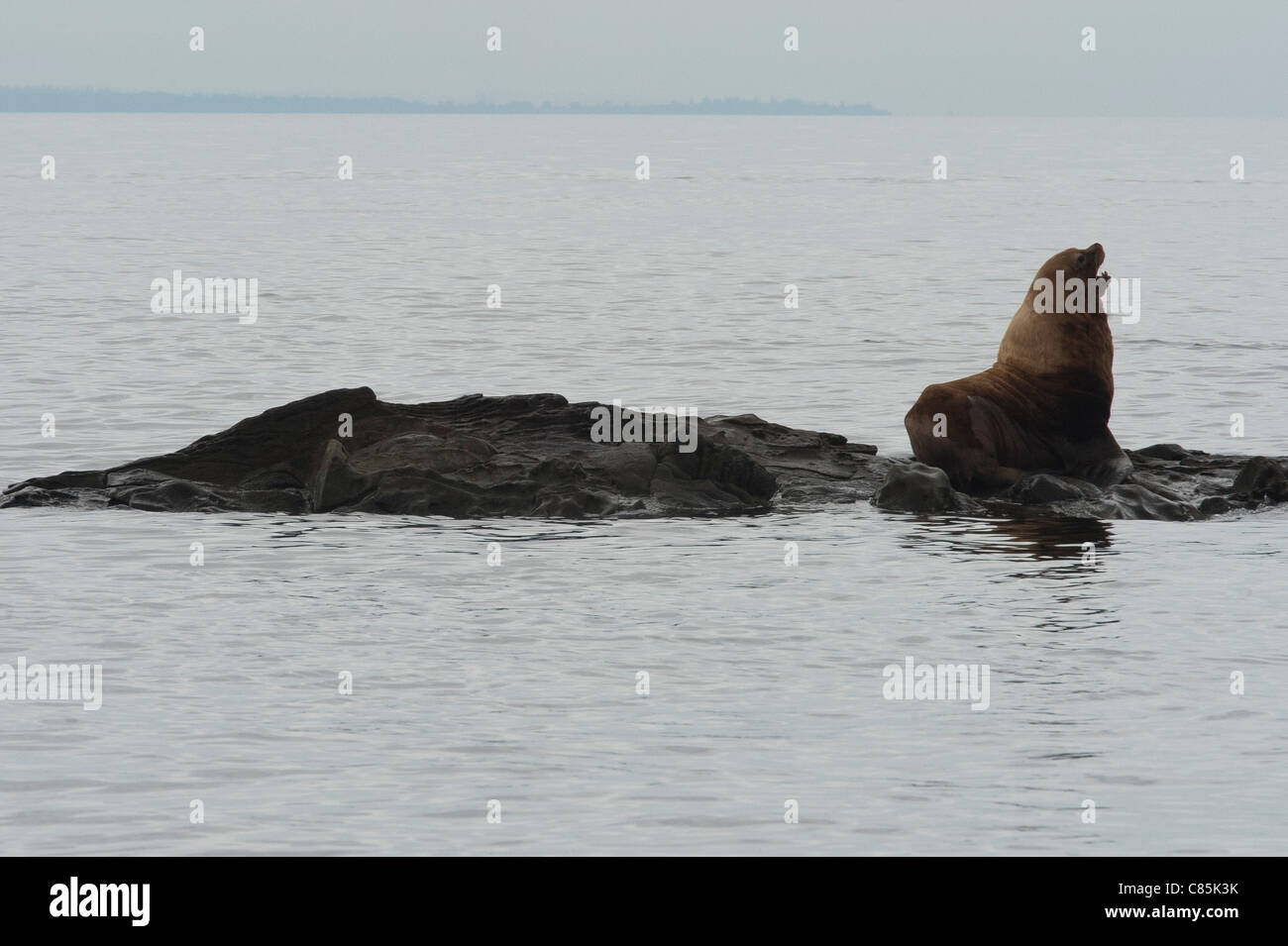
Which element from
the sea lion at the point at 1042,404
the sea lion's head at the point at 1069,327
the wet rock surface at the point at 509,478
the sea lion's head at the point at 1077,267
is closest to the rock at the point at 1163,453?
the wet rock surface at the point at 509,478

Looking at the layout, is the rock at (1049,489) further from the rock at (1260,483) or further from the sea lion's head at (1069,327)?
the rock at (1260,483)

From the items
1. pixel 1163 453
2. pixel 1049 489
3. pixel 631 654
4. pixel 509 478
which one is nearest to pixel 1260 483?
pixel 1163 453

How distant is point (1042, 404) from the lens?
16.3m

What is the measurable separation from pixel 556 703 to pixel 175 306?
3141cm

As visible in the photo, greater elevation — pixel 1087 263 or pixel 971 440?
pixel 1087 263

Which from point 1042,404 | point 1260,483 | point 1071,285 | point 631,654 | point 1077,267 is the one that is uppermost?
point 1077,267

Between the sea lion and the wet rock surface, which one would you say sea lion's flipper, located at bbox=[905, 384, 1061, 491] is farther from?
the wet rock surface

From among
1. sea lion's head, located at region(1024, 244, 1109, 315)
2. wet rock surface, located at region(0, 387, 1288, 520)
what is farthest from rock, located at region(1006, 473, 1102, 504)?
sea lion's head, located at region(1024, 244, 1109, 315)

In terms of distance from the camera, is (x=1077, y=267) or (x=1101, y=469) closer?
(x=1101, y=469)

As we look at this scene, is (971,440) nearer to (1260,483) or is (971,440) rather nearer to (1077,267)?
(1077,267)

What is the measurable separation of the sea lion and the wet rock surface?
0.86ft

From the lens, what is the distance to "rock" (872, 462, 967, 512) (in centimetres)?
1571

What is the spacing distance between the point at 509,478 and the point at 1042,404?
474 cm
